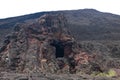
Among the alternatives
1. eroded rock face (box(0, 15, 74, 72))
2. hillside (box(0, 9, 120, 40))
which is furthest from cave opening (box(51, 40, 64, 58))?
hillside (box(0, 9, 120, 40))

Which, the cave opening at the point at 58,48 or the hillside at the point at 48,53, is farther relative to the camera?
the cave opening at the point at 58,48

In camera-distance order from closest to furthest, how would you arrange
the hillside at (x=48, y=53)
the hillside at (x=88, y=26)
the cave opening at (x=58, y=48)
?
1. the hillside at (x=48, y=53)
2. the cave opening at (x=58, y=48)
3. the hillside at (x=88, y=26)

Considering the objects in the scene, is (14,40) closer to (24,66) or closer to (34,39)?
(34,39)

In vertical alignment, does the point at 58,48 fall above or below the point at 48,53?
below

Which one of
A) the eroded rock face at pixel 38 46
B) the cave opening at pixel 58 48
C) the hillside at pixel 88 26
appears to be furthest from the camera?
the hillside at pixel 88 26

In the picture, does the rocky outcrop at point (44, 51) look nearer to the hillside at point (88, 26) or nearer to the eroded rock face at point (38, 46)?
the eroded rock face at point (38, 46)

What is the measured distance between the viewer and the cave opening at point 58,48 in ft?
76.1

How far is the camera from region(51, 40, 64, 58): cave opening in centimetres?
2320

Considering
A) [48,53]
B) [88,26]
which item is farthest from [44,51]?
[88,26]

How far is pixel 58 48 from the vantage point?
2353cm

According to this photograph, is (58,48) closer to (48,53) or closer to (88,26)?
(48,53)

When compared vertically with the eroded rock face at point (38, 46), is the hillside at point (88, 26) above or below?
below

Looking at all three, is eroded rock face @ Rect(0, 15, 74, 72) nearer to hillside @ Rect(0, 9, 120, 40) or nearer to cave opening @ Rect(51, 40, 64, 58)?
cave opening @ Rect(51, 40, 64, 58)

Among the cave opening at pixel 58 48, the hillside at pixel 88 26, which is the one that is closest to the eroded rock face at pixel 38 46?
the cave opening at pixel 58 48
